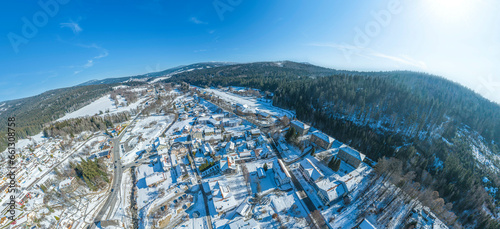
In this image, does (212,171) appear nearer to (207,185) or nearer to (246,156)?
(207,185)

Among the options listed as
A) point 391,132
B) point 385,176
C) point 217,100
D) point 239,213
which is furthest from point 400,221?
point 217,100

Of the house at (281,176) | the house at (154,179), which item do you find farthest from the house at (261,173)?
the house at (154,179)

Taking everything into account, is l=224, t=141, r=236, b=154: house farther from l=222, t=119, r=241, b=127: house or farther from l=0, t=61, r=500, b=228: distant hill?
l=0, t=61, r=500, b=228: distant hill

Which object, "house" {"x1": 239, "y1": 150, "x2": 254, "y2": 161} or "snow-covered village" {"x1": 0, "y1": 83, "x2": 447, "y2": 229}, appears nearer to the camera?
"snow-covered village" {"x1": 0, "y1": 83, "x2": 447, "y2": 229}

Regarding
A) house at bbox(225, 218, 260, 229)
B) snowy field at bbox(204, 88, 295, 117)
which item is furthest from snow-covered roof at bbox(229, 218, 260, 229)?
snowy field at bbox(204, 88, 295, 117)

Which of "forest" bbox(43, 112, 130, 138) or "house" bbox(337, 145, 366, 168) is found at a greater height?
"forest" bbox(43, 112, 130, 138)

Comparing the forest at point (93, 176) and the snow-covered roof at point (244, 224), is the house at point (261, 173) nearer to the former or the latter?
the snow-covered roof at point (244, 224)

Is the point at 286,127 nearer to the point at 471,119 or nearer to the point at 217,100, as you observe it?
the point at 217,100

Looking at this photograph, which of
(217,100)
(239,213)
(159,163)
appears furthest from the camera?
(217,100)
